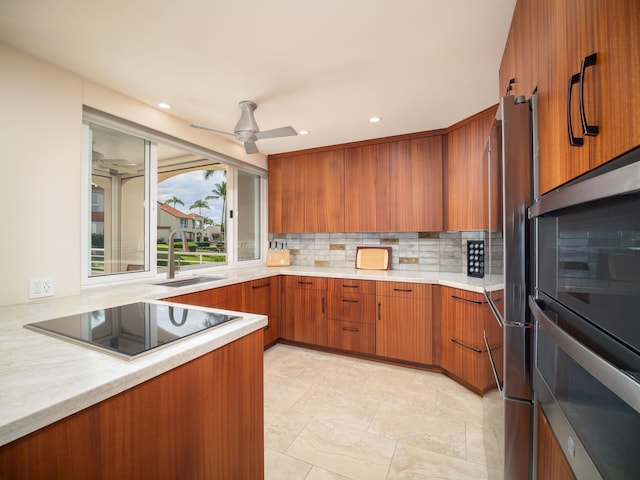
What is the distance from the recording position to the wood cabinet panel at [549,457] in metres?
0.65

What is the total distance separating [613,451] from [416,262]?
2872 mm

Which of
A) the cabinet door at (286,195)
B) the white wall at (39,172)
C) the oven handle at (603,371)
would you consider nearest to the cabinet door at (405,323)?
the cabinet door at (286,195)

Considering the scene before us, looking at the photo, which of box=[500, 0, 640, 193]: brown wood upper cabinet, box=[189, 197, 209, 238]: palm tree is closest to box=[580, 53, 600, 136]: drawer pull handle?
box=[500, 0, 640, 193]: brown wood upper cabinet

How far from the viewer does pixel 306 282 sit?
3205 mm

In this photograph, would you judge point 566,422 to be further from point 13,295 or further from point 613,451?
point 13,295

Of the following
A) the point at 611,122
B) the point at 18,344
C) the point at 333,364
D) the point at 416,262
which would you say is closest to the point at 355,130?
the point at 416,262

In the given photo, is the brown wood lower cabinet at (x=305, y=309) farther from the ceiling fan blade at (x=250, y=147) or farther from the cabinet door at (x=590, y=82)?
the cabinet door at (x=590, y=82)

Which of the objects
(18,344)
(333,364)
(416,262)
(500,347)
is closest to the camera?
(18,344)

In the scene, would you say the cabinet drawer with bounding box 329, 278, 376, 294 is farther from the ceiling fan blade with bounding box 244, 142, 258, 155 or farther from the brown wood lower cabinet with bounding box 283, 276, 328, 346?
the ceiling fan blade with bounding box 244, 142, 258, 155

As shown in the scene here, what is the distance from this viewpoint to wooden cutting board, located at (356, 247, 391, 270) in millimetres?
3379

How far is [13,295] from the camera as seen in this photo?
165 centimetres

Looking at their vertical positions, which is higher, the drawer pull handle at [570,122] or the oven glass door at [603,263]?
the drawer pull handle at [570,122]

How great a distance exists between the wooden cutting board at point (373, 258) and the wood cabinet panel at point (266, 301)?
103cm

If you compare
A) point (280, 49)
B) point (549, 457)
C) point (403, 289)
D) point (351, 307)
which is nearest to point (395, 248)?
point (403, 289)
